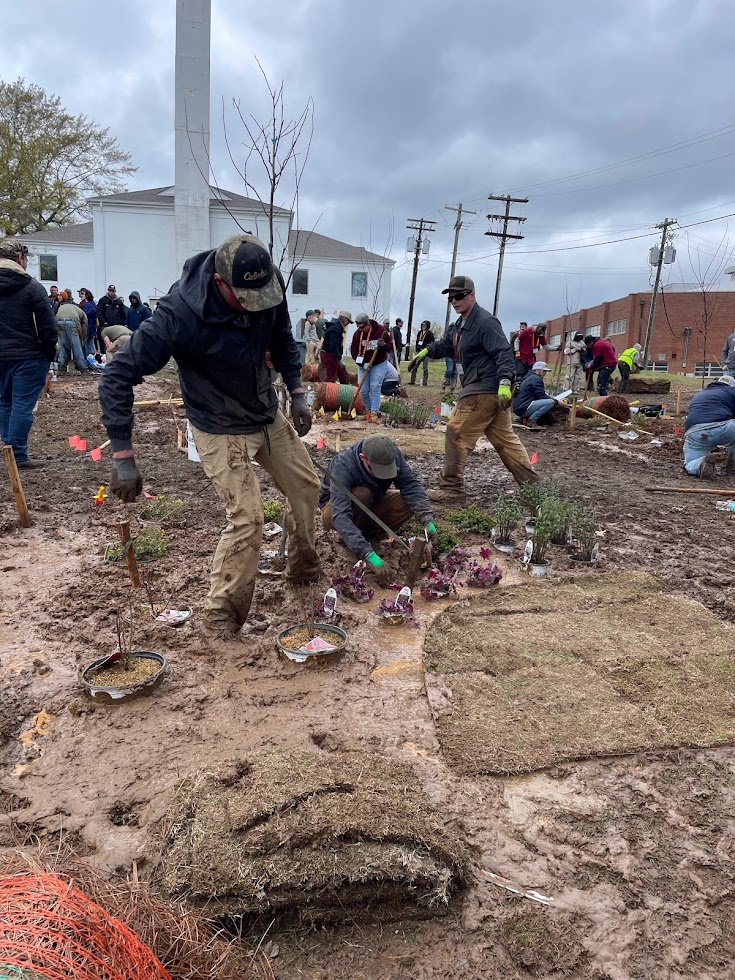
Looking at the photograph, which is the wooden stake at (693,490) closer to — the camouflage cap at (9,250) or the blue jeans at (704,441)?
the blue jeans at (704,441)

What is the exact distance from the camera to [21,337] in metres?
6.32

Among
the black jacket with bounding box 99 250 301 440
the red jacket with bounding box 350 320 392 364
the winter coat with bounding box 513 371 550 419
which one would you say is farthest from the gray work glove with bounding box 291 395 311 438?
the winter coat with bounding box 513 371 550 419

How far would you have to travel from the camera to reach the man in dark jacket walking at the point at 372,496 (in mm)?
4562

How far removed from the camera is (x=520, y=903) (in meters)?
2.07

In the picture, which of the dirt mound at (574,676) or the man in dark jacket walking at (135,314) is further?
the man in dark jacket walking at (135,314)

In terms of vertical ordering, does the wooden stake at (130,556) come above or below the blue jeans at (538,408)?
below

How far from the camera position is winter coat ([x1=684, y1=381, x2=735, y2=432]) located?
8049mm

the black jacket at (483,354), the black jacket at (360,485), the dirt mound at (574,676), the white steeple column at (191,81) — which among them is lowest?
the dirt mound at (574,676)

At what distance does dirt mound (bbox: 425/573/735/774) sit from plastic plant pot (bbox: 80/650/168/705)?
4.53 ft

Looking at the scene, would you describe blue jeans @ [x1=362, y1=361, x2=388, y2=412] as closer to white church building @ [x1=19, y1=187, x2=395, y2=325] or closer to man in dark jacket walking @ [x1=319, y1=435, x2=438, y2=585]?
man in dark jacket walking @ [x1=319, y1=435, x2=438, y2=585]

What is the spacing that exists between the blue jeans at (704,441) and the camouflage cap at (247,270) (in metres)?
6.87

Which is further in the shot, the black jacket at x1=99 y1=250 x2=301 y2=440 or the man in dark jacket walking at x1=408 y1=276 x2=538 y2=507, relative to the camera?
the man in dark jacket walking at x1=408 y1=276 x2=538 y2=507

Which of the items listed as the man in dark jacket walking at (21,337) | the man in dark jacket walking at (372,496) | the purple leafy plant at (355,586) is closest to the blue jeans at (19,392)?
the man in dark jacket walking at (21,337)

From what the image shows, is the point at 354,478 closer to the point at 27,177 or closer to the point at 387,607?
the point at 387,607
